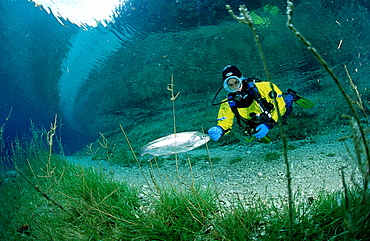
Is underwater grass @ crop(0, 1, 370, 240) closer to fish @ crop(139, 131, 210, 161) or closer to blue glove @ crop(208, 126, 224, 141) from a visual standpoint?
fish @ crop(139, 131, 210, 161)

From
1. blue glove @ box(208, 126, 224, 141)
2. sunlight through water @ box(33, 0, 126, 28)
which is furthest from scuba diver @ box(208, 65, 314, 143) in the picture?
sunlight through water @ box(33, 0, 126, 28)

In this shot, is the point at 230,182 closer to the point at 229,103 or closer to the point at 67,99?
the point at 229,103

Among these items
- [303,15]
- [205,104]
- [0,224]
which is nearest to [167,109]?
[205,104]

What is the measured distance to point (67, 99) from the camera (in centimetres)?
2719

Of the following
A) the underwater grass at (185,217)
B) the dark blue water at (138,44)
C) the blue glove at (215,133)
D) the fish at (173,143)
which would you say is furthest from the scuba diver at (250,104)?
the dark blue water at (138,44)

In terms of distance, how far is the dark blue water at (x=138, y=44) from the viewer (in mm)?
13148

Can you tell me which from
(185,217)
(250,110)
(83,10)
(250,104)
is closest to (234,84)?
(250,104)

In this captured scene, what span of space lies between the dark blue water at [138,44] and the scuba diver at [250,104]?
963 centimetres

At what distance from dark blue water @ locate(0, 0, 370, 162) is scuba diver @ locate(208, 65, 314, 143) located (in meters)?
9.63

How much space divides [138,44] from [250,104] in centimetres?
1261

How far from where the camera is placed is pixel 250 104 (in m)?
4.67

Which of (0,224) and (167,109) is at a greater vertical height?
(0,224)

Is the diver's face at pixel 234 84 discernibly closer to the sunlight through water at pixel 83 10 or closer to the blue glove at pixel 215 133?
the blue glove at pixel 215 133

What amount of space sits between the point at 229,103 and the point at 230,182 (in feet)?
5.18
